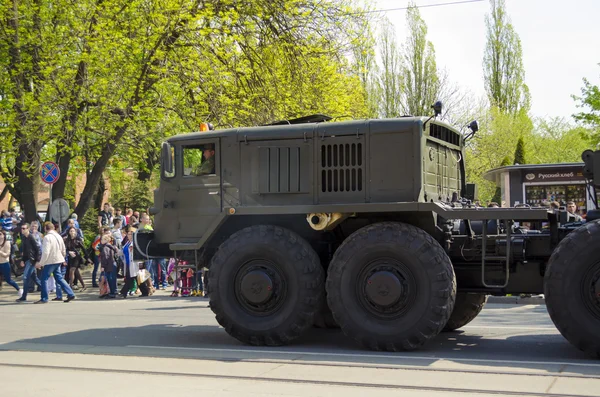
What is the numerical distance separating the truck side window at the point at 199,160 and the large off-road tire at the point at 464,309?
3.72m

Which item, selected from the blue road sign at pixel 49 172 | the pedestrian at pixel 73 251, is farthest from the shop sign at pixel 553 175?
the blue road sign at pixel 49 172

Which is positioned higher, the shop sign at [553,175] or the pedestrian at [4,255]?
the shop sign at [553,175]

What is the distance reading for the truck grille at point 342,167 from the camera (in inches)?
379

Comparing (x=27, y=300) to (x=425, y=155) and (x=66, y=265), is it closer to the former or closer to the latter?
(x=66, y=265)

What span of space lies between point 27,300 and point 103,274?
71.0 inches

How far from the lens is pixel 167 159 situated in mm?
10609

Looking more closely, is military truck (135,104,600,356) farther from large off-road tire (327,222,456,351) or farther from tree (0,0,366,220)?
tree (0,0,366,220)

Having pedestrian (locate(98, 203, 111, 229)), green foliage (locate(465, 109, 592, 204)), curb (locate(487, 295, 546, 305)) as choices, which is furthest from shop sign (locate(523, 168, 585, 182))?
green foliage (locate(465, 109, 592, 204))

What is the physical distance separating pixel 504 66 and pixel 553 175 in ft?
127

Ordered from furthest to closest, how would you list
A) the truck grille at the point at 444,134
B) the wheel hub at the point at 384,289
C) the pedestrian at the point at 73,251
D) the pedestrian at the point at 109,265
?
the pedestrian at the point at 73,251 < the pedestrian at the point at 109,265 < the truck grille at the point at 444,134 < the wheel hub at the point at 384,289

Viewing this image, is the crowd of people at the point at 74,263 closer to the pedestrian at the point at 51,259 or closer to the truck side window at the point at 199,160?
the pedestrian at the point at 51,259

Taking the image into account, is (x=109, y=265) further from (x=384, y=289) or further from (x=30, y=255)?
(x=384, y=289)

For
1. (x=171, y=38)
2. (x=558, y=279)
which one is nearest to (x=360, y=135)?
(x=558, y=279)

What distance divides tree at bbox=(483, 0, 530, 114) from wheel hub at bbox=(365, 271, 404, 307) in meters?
49.0
